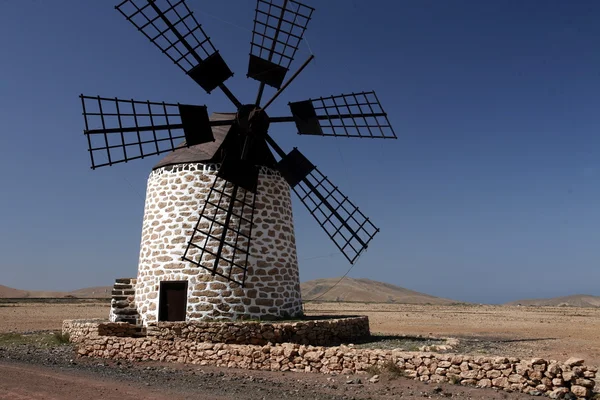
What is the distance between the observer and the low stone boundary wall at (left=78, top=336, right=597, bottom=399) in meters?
8.06

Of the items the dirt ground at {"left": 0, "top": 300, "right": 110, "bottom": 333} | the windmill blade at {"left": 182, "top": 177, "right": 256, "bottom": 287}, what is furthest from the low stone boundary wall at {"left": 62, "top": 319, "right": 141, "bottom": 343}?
the dirt ground at {"left": 0, "top": 300, "right": 110, "bottom": 333}

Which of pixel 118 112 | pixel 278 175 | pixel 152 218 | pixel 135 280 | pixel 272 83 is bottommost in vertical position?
pixel 135 280

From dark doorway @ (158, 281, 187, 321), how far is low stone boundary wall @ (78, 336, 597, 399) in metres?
1.69

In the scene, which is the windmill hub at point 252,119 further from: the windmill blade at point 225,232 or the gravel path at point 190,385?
the gravel path at point 190,385

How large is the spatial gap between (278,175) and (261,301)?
12.6ft

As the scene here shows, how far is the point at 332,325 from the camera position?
13.4 m

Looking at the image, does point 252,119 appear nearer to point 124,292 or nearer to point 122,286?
point 124,292

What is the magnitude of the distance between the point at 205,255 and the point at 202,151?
3.07m

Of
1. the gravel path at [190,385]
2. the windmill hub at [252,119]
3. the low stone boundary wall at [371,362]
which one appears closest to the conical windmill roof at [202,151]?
the windmill hub at [252,119]

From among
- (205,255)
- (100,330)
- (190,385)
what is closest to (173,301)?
(205,255)

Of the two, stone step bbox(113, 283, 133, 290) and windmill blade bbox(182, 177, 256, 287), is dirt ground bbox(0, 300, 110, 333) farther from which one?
windmill blade bbox(182, 177, 256, 287)

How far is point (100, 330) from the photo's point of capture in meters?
13.2

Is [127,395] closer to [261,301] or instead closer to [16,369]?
[16,369]

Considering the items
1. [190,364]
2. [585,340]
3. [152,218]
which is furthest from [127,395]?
[585,340]
